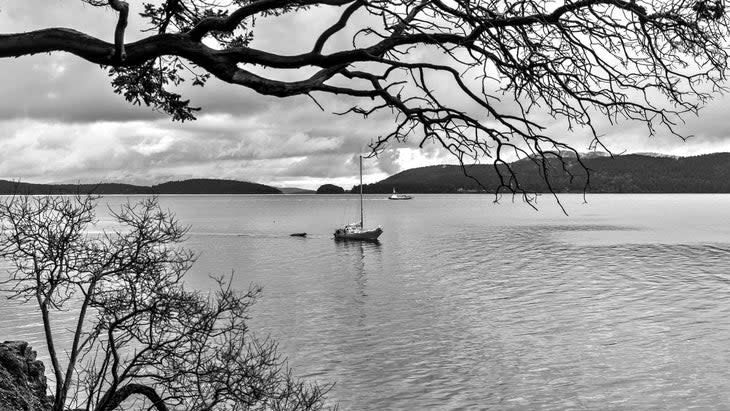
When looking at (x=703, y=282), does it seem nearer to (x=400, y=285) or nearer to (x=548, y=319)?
(x=548, y=319)

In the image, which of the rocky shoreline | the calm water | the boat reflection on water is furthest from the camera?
the boat reflection on water

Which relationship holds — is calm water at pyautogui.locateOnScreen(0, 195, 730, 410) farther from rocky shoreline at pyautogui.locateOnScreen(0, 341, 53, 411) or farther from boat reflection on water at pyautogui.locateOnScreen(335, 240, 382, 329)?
rocky shoreline at pyautogui.locateOnScreen(0, 341, 53, 411)

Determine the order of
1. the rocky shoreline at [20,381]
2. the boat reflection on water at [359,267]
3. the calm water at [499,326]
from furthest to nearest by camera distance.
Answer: the boat reflection on water at [359,267], the calm water at [499,326], the rocky shoreline at [20,381]

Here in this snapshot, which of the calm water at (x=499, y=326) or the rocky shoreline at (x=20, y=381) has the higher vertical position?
the rocky shoreline at (x=20, y=381)

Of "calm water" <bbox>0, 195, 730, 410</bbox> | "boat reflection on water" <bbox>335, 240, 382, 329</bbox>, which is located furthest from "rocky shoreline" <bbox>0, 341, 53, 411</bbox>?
"boat reflection on water" <bbox>335, 240, 382, 329</bbox>

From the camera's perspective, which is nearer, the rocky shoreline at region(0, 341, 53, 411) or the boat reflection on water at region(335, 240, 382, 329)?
the rocky shoreline at region(0, 341, 53, 411)

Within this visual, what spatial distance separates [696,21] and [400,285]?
41.1 meters

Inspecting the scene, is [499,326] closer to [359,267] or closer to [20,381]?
[20,381]

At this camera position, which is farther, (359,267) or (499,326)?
(359,267)

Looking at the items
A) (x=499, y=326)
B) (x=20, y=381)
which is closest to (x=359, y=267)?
(x=499, y=326)

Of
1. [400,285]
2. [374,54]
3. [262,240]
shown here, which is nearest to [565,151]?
[374,54]

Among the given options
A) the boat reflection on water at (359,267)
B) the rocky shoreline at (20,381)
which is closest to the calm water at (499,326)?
the boat reflection on water at (359,267)

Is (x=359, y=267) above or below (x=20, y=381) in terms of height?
below

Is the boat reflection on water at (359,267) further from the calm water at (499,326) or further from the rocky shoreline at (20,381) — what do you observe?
the rocky shoreline at (20,381)
